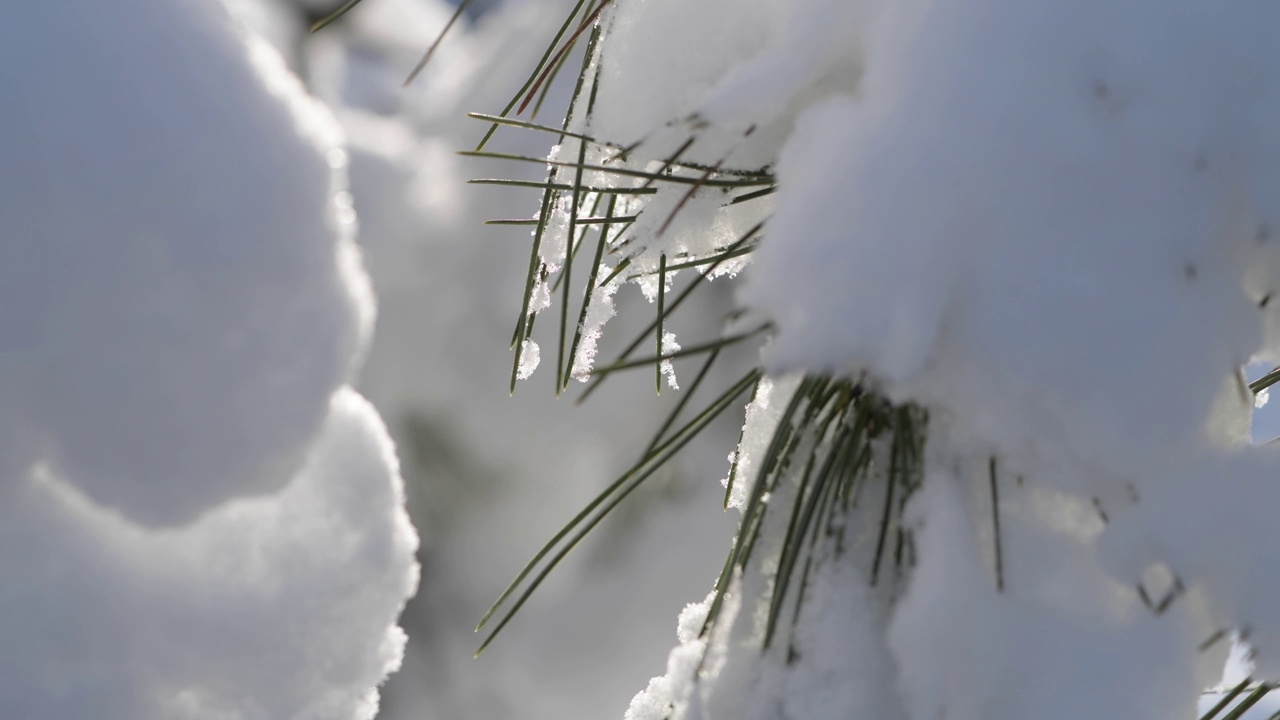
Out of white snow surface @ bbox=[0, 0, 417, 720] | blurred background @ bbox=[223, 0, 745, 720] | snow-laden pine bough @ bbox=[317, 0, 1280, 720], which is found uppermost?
blurred background @ bbox=[223, 0, 745, 720]

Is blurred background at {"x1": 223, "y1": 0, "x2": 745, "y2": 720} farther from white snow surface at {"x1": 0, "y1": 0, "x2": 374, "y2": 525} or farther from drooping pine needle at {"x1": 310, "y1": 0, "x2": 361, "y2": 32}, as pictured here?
drooping pine needle at {"x1": 310, "y1": 0, "x2": 361, "y2": 32}

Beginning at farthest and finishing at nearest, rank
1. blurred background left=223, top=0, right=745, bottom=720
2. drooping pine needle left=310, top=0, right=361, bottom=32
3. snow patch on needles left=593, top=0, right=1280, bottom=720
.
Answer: blurred background left=223, top=0, right=745, bottom=720, drooping pine needle left=310, top=0, right=361, bottom=32, snow patch on needles left=593, top=0, right=1280, bottom=720

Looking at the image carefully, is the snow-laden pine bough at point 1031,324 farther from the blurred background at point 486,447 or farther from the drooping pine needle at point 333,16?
the blurred background at point 486,447

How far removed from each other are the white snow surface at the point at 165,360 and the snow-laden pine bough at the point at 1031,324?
35 centimetres

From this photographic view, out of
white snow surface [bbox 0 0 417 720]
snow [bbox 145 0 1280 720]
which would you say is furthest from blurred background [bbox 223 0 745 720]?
snow [bbox 145 0 1280 720]

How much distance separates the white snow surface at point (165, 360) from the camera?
1.68 ft

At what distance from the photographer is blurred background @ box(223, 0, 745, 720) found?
6.00 feet

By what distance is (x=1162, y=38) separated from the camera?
0.25 m

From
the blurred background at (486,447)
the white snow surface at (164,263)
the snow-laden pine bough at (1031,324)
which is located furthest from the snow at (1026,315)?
the blurred background at (486,447)

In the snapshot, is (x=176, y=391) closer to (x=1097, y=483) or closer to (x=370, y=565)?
(x=370, y=565)

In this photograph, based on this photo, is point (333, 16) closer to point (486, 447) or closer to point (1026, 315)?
point (1026, 315)

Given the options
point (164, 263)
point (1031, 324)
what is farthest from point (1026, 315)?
point (164, 263)

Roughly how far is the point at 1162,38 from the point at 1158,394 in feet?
0.33

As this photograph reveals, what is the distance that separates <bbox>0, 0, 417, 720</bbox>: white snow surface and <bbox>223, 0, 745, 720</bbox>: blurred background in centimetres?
118
